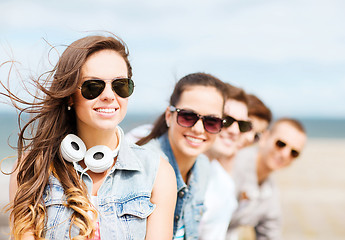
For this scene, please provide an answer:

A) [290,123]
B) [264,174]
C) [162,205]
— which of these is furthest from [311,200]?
[162,205]

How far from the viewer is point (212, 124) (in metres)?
3.38

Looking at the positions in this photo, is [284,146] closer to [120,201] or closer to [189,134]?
[189,134]

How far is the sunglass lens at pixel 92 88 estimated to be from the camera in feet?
8.06

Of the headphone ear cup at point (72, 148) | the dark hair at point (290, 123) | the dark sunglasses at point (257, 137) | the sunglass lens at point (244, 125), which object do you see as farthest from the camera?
the dark sunglasses at point (257, 137)

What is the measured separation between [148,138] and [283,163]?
241 cm

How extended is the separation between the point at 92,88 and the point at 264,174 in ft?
12.6

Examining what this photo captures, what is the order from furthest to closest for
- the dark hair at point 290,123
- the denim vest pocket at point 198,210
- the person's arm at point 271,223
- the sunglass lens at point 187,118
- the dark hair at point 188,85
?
the person's arm at point 271,223, the dark hair at point 290,123, the denim vest pocket at point 198,210, the dark hair at point 188,85, the sunglass lens at point 187,118

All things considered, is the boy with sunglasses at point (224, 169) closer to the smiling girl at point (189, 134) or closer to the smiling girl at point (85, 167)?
the smiling girl at point (189, 134)

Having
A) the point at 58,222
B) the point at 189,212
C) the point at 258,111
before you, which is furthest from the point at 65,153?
the point at 258,111

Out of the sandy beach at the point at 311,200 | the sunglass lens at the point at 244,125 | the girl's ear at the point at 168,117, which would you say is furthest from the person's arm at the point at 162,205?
the sandy beach at the point at 311,200

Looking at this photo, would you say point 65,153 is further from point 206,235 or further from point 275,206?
point 275,206

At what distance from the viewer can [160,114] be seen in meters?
3.81

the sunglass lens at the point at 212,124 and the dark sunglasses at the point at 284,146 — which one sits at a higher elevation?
the sunglass lens at the point at 212,124

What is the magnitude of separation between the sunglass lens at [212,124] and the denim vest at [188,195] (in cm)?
38
